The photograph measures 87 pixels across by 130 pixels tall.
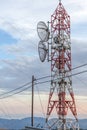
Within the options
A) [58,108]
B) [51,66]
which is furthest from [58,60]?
[58,108]

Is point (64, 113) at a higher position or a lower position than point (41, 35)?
lower

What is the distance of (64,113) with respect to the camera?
105375 mm

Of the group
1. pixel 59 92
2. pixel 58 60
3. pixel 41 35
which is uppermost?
pixel 41 35

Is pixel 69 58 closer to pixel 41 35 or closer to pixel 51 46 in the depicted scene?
pixel 51 46

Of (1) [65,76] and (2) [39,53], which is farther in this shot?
(1) [65,76]

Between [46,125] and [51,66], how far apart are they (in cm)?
1528

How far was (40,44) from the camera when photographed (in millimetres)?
95938

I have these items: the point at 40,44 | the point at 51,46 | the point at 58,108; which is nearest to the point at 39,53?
the point at 40,44

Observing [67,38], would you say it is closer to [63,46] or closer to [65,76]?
[63,46]

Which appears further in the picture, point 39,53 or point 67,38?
point 67,38

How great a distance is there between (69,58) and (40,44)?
1393 centimetres

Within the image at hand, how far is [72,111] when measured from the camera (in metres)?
107

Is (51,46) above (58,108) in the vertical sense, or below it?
above

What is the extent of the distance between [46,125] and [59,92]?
984cm
